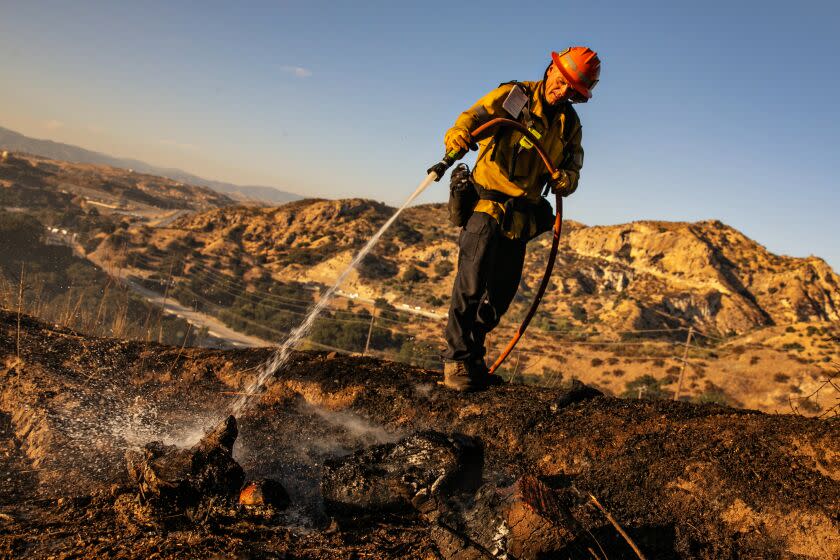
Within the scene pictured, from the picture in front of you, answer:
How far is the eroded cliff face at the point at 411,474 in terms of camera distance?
244 centimetres

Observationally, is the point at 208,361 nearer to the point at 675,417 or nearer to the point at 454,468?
the point at 454,468

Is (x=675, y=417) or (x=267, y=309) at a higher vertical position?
(x=675, y=417)

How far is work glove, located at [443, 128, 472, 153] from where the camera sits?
3.80 metres

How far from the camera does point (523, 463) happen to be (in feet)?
11.2

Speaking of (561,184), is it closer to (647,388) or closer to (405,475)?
(405,475)

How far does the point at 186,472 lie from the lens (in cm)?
288

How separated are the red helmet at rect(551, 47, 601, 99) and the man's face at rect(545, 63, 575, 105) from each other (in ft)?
0.14

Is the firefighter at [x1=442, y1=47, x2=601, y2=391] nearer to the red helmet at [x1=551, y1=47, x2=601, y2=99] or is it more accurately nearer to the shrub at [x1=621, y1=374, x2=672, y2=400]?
the red helmet at [x1=551, y1=47, x2=601, y2=99]

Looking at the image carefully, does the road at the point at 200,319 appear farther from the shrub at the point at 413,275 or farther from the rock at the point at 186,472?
the rock at the point at 186,472

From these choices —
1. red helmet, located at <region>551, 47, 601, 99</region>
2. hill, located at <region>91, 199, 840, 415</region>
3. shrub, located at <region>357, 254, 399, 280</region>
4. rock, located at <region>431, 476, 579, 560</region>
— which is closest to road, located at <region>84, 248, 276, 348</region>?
hill, located at <region>91, 199, 840, 415</region>

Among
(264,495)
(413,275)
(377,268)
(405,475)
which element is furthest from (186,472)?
(377,268)

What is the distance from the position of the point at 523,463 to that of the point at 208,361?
345 cm

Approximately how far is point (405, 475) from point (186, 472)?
48.8 inches

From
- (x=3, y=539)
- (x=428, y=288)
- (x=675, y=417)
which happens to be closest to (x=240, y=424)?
(x=3, y=539)
